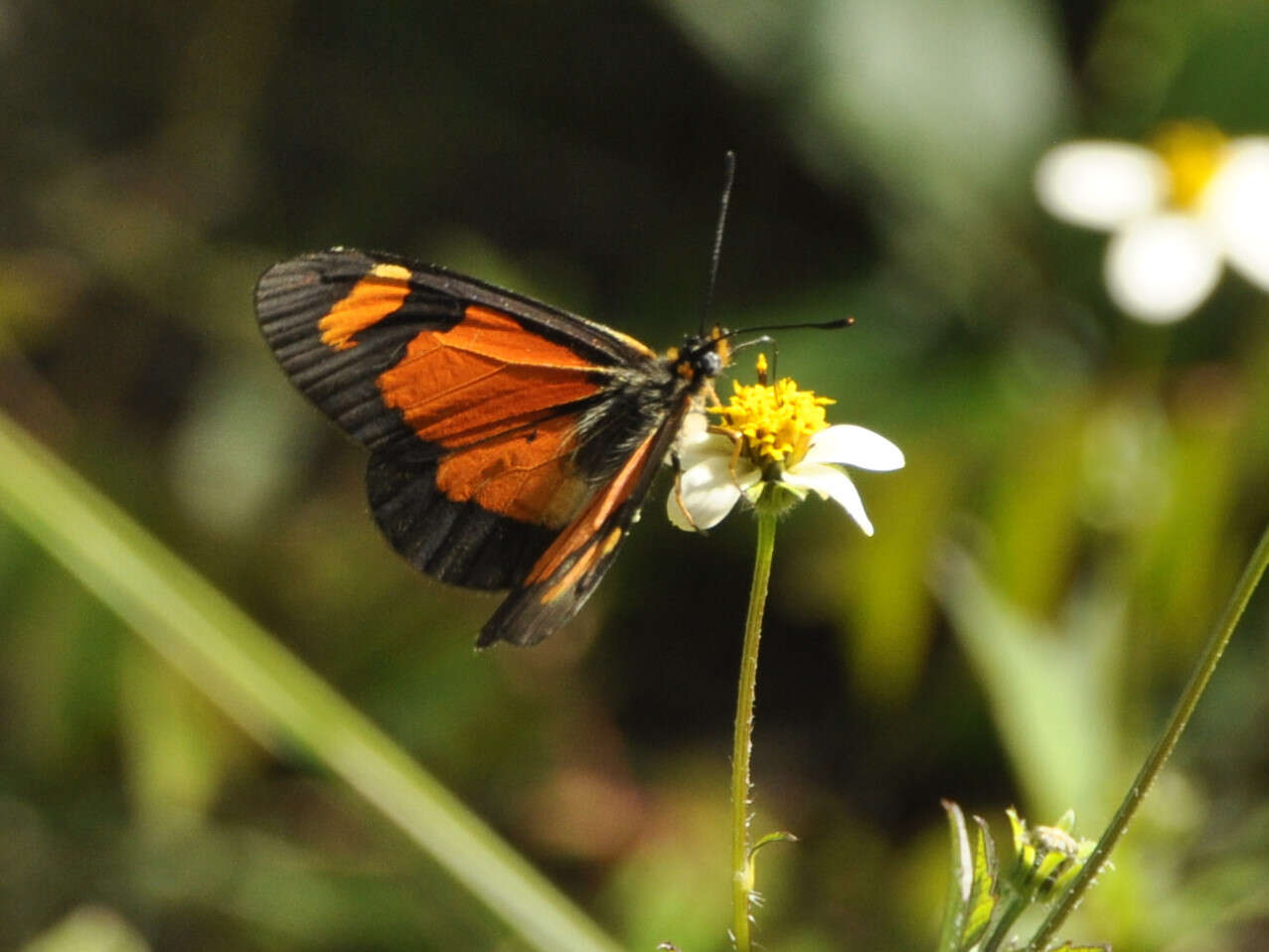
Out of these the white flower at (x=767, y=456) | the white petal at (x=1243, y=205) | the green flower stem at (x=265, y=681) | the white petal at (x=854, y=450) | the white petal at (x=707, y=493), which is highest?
the white petal at (x=1243, y=205)

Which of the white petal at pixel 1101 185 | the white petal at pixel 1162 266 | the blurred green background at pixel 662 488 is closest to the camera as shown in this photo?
the blurred green background at pixel 662 488

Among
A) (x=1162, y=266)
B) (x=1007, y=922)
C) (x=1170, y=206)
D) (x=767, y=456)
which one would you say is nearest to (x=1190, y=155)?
(x=1170, y=206)

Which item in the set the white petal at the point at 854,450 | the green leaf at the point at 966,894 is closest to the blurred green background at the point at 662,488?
the white petal at the point at 854,450

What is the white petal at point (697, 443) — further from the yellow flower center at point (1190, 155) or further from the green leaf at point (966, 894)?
the yellow flower center at point (1190, 155)

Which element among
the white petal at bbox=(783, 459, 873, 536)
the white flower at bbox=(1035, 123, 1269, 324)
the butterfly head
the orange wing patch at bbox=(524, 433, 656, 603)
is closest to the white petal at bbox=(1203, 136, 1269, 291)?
the white flower at bbox=(1035, 123, 1269, 324)

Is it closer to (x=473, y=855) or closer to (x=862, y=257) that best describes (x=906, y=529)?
(x=473, y=855)

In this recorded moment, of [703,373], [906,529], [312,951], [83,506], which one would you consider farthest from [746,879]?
[312,951]

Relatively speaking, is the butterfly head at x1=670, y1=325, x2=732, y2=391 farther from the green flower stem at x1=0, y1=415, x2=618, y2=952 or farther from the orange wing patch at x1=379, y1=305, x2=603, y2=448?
the green flower stem at x1=0, y1=415, x2=618, y2=952
